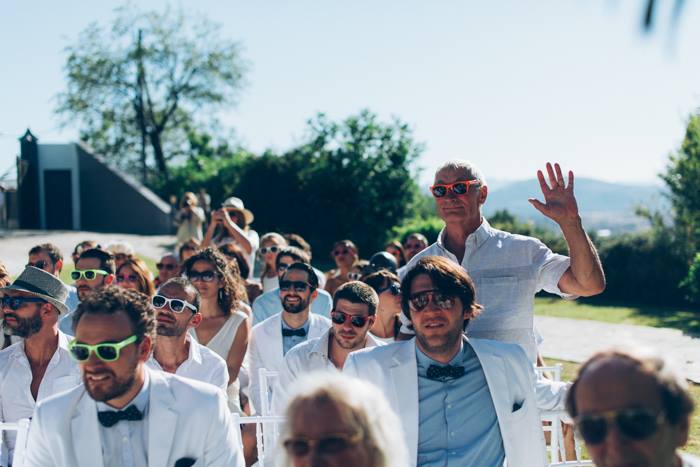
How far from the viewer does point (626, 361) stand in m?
2.29

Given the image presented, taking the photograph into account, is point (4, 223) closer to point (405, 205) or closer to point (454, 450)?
point (405, 205)

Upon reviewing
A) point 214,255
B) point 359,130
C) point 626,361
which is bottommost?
point 626,361

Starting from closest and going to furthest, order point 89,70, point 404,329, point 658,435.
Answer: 1. point 658,435
2. point 404,329
3. point 89,70

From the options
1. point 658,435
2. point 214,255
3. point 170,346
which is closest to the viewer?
point 658,435

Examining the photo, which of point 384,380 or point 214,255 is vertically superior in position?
point 214,255

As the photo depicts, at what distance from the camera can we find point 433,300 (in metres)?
3.91

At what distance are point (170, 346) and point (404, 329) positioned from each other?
147cm

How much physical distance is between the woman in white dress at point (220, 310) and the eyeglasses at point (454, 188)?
7.18 ft

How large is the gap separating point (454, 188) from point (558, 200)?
60 centimetres

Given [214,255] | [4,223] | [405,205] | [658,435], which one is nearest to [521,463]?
[658,435]

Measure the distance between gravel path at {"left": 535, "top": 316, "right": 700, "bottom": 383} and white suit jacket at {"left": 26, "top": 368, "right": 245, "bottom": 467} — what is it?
6.99 metres

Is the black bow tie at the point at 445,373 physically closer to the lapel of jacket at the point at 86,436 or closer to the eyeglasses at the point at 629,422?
the lapel of jacket at the point at 86,436

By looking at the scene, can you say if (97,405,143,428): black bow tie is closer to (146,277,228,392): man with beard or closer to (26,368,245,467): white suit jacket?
(26,368,245,467): white suit jacket

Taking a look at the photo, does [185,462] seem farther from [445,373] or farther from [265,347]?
[265,347]
